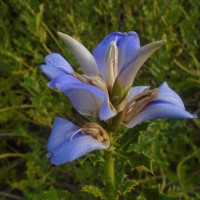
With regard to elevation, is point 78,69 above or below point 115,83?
below

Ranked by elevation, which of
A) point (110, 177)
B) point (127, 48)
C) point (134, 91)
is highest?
point (127, 48)

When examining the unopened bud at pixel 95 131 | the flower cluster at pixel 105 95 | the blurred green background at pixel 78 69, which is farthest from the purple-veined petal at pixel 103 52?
the blurred green background at pixel 78 69

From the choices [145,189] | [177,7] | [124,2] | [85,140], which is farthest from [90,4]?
[85,140]

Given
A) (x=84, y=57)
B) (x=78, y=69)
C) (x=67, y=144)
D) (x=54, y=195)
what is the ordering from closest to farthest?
(x=67, y=144)
(x=84, y=57)
(x=54, y=195)
(x=78, y=69)

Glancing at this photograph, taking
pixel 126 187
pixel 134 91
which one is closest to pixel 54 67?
pixel 134 91

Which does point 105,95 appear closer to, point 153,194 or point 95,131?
point 95,131

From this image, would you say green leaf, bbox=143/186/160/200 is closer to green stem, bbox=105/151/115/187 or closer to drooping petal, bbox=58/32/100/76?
green stem, bbox=105/151/115/187

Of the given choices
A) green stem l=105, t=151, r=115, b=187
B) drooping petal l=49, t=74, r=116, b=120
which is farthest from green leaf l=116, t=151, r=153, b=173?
drooping petal l=49, t=74, r=116, b=120
